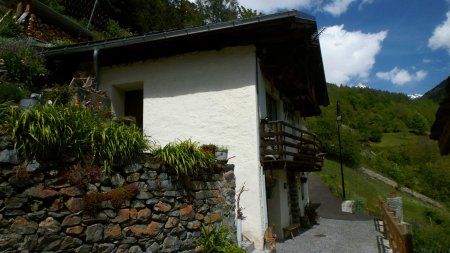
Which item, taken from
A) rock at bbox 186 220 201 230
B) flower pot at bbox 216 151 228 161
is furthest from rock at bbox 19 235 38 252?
flower pot at bbox 216 151 228 161

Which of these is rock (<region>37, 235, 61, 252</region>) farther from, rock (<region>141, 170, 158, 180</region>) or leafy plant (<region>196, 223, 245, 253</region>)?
leafy plant (<region>196, 223, 245, 253</region>)

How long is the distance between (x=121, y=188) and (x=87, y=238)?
834 millimetres

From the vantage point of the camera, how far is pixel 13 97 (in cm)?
549

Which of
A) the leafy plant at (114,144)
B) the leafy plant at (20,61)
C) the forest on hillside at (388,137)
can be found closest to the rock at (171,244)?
the leafy plant at (114,144)

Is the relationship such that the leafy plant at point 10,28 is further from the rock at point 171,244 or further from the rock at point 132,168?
the rock at point 171,244

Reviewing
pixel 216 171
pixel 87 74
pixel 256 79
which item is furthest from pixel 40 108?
pixel 87 74

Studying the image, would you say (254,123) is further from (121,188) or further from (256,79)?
(121,188)

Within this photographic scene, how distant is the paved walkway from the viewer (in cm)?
934

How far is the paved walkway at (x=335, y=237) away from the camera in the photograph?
9336 mm

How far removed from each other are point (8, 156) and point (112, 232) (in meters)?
1.74

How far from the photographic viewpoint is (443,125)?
440cm

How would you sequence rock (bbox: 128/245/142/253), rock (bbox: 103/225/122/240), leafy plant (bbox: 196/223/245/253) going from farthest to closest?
leafy plant (bbox: 196/223/245/253), rock (bbox: 128/245/142/253), rock (bbox: 103/225/122/240)

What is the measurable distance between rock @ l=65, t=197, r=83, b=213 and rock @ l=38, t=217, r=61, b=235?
0.23 m

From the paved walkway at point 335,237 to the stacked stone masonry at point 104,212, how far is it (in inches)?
140
